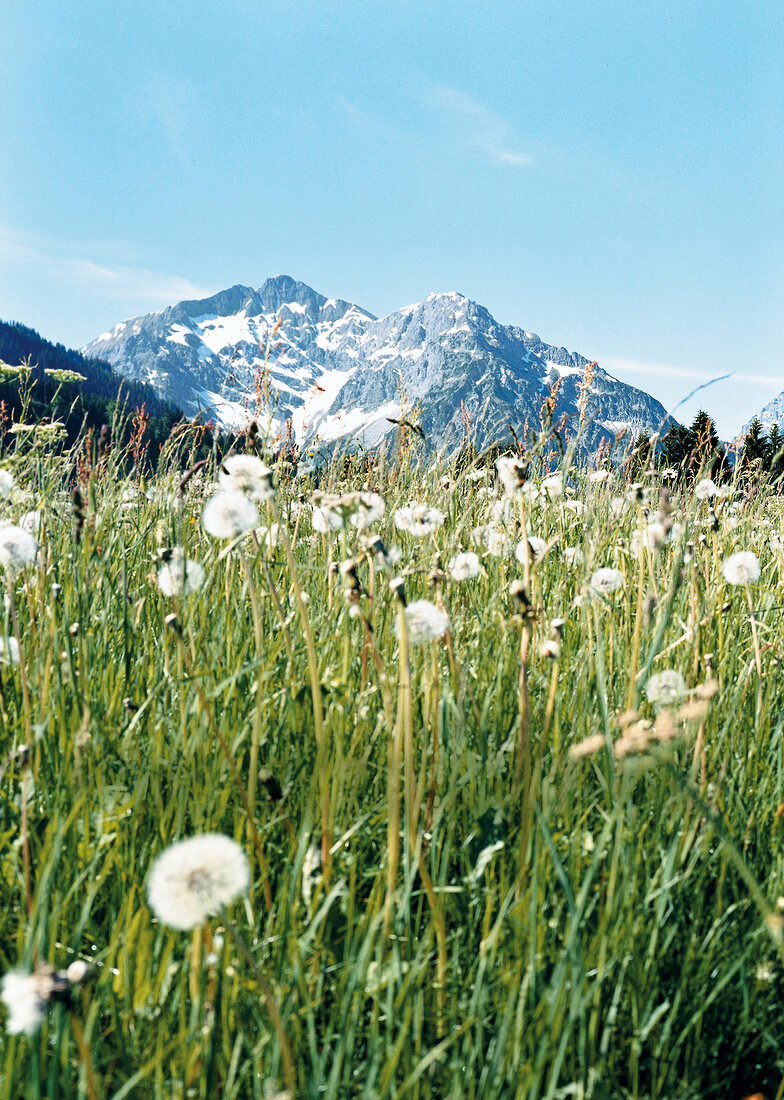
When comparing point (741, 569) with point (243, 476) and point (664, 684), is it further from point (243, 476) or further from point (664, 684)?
point (243, 476)

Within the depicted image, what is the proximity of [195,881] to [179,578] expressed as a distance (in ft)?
2.99

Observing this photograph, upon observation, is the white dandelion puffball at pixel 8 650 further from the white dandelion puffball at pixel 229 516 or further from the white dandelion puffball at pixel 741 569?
the white dandelion puffball at pixel 741 569

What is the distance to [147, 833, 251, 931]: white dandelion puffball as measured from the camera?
0.72 m

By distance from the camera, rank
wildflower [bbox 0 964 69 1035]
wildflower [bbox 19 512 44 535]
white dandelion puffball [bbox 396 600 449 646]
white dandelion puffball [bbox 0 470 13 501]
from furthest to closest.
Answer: wildflower [bbox 19 512 44 535] → white dandelion puffball [bbox 0 470 13 501] → white dandelion puffball [bbox 396 600 449 646] → wildflower [bbox 0 964 69 1035]

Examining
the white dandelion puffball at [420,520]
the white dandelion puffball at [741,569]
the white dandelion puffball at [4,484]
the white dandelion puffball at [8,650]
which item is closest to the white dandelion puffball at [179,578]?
the white dandelion puffball at [8,650]

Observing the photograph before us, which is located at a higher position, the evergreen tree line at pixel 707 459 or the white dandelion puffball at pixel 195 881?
the evergreen tree line at pixel 707 459

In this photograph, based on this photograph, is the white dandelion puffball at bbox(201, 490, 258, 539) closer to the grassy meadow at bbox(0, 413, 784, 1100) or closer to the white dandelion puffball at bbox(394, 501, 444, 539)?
the grassy meadow at bbox(0, 413, 784, 1100)

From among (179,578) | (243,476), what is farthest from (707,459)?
(179,578)

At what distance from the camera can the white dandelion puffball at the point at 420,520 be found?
2061 millimetres

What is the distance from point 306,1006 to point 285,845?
41 centimetres

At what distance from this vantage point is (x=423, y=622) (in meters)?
1.35

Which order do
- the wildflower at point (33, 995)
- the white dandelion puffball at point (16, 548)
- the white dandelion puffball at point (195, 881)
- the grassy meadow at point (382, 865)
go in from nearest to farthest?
the wildflower at point (33, 995) < the white dandelion puffball at point (195, 881) < the grassy meadow at point (382, 865) < the white dandelion puffball at point (16, 548)

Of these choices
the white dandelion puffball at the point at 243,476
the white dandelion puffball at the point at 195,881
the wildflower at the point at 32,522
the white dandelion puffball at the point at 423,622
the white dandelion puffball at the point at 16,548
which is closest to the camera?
the white dandelion puffball at the point at 195,881

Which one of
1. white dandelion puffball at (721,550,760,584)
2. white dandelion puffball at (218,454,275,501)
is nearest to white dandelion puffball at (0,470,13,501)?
white dandelion puffball at (218,454,275,501)
